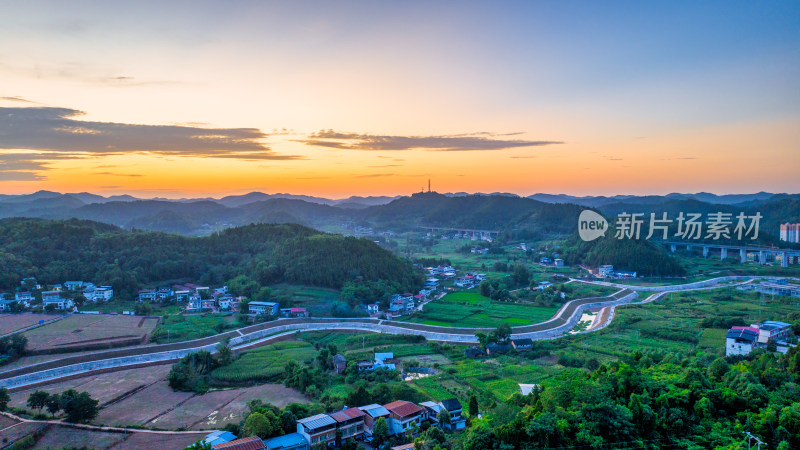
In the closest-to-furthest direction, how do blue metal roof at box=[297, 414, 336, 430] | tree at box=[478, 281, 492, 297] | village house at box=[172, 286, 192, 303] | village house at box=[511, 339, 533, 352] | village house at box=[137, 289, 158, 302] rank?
blue metal roof at box=[297, 414, 336, 430] → village house at box=[511, 339, 533, 352] → village house at box=[137, 289, 158, 302] → village house at box=[172, 286, 192, 303] → tree at box=[478, 281, 492, 297]

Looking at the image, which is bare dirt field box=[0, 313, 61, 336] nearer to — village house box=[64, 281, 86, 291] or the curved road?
village house box=[64, 281, 86, 291]

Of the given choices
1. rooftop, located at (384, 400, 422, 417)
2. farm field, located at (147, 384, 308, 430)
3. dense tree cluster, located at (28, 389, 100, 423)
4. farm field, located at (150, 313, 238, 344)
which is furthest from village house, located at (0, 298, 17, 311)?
Result: rooftop, located at (384, 400, 422, 417)

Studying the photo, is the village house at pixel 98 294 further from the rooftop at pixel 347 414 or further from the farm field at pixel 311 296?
the rooftop at pixel 347 414

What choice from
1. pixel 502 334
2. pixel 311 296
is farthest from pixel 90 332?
pixel 502 334

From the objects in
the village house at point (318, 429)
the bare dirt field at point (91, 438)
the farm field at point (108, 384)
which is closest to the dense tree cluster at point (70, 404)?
the bare dirt field at point (91, 438)

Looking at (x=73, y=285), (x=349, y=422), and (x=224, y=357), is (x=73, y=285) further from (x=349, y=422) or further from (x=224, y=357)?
(x=349, y=422)

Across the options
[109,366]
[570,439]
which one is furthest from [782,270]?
[109,366]

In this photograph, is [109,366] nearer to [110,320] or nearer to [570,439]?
[110,320]
